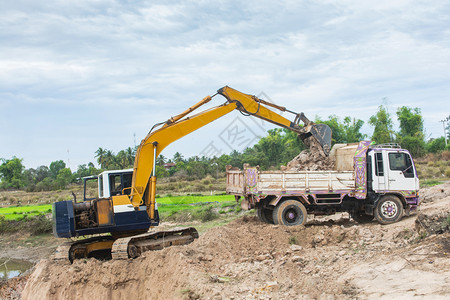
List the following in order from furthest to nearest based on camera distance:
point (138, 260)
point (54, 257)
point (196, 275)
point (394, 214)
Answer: point (394, 214) → point (54, 257) → point (138, 260) → point (196, 275)

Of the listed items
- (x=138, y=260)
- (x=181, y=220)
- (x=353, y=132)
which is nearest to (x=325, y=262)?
(x=138, y=260)

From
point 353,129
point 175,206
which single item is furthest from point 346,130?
point 175,206

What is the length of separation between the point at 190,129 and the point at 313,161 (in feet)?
17.6

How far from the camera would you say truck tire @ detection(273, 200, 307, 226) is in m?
13.2

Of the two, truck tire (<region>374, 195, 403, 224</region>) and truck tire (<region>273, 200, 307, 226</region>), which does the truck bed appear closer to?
truck tire (<region>273, 200, 307, 226</region>)

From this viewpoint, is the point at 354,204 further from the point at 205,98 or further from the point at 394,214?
the point at 205,98

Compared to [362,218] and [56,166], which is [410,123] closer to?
[362,218]

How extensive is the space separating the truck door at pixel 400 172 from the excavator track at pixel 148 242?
6.81 meters

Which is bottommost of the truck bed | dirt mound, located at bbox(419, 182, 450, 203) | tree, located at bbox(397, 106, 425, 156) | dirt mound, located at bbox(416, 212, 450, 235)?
dirt mound, located at bbox(419, 182, 450, 203)

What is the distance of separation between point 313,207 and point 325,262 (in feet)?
17.2

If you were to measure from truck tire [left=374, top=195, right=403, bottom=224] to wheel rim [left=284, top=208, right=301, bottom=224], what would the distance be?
2.69 m

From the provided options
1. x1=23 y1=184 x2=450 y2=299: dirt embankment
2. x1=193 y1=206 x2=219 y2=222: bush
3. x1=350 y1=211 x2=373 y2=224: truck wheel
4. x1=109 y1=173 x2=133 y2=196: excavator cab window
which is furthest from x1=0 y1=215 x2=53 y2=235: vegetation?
x1=350 y1=211 x2=373 y2=224: truck wheel

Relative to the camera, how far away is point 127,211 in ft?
36.1

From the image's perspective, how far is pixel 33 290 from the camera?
412 inches
